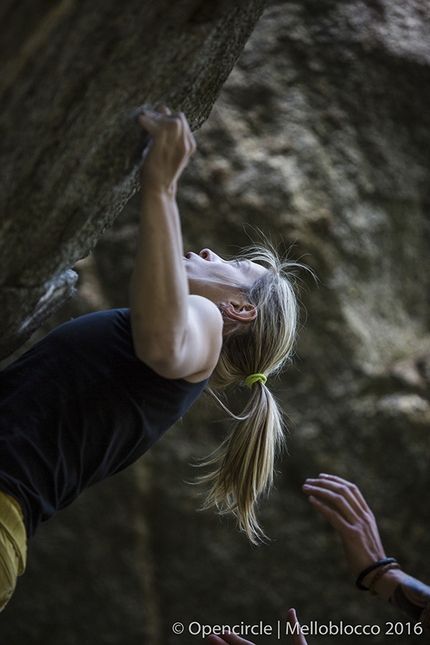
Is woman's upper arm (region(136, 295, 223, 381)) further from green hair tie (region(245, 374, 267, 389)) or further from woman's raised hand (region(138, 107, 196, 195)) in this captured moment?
green hair tie (region(245, 374, 267, 389))

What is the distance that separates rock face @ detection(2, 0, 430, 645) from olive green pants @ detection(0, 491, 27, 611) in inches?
64.7

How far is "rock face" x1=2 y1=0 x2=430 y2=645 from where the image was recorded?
2697 millimetres

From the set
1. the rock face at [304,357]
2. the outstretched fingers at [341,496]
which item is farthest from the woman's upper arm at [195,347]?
the rock face at [304,357]

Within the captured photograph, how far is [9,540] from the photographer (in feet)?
3.54

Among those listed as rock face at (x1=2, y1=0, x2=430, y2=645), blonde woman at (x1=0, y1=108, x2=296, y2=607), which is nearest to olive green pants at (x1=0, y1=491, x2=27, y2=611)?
blonde woman at (x1=0, y1=108, x2=296, y2=607)

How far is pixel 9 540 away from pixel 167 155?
26.3 inches

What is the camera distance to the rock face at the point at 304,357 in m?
2.70

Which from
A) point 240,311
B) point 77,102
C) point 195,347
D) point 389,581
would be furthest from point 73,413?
point 389,581

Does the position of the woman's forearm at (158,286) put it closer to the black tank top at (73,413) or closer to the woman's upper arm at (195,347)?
the woman's upper arm at (195,347)

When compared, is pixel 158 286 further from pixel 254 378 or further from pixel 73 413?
pixel 254 378

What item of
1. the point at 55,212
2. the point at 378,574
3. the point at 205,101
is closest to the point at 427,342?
the point at 378,574

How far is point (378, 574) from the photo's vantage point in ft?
5.34

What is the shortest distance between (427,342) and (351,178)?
0.76m

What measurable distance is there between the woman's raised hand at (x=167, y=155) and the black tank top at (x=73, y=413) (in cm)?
34
